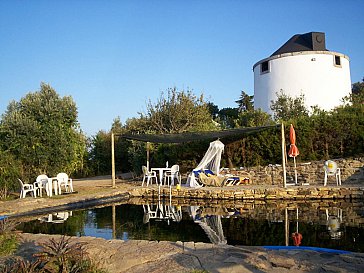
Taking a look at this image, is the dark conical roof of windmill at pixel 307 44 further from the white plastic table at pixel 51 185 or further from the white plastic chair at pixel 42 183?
the white plastic chair at pixel 42 183

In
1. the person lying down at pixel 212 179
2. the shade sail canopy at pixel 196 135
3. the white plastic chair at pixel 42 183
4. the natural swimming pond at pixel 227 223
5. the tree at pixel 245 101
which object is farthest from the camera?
the tree at pixel 245 101

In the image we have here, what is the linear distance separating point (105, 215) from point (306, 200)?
217 inches

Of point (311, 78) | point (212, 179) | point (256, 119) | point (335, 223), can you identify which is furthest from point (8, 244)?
point (311, 78)

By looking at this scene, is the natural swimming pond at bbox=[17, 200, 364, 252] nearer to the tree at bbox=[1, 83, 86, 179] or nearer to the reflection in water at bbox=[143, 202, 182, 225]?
the reflection in water at bbox=[143, 202, 182, 225]

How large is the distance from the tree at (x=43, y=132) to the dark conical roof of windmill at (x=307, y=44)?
1603 centimetres

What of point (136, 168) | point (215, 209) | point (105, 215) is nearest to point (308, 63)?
point (136, 168)

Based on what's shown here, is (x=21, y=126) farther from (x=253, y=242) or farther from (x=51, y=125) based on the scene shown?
(x=253, y=242)

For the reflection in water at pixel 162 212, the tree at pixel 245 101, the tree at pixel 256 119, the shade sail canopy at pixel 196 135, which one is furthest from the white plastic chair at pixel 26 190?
the tree at pixel 245 101

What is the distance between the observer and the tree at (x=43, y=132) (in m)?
11.5

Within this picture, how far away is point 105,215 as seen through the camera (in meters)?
8.66

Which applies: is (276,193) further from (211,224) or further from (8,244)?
(8,244)

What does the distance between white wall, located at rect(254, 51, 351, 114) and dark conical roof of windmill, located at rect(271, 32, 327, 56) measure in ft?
2.01

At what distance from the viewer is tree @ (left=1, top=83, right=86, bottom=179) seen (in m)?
11.5

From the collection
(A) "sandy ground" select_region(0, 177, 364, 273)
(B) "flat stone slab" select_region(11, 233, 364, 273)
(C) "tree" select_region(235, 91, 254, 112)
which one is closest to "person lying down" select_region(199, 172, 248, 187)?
(A) "sandy ground" select_region(0, 177, 364, 273)
